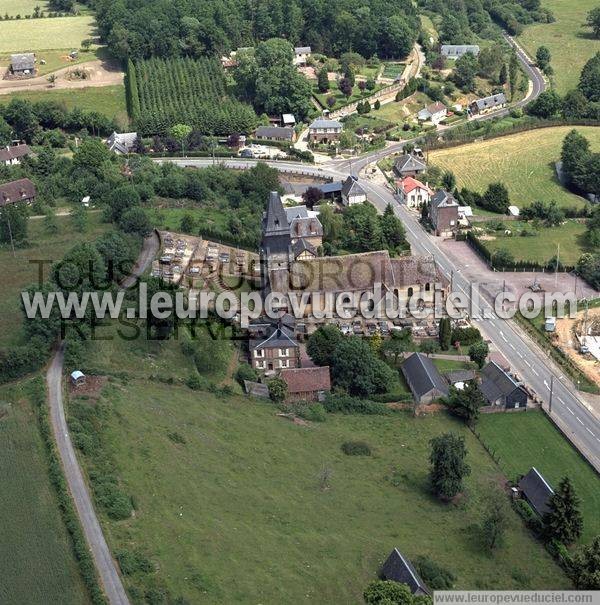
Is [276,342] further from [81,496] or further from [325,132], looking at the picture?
[325,132]

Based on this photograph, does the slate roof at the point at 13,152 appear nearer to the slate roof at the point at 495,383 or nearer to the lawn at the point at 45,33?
the lawn at the point at 45,33

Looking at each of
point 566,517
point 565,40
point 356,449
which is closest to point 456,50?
point 565,40

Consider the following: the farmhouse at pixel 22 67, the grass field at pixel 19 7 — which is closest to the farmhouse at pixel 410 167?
the farmhouse at pixel 22 67

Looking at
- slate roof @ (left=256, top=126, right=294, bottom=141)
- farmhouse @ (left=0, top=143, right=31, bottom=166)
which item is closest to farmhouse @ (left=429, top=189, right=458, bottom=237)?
slate roof @ (left=256, top=126, right=294, bottom=141)

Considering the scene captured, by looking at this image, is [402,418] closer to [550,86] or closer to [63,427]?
[63,427]

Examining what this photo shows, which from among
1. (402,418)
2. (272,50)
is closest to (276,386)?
(402,418)

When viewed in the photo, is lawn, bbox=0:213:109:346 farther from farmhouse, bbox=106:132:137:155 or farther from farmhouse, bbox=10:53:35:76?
farmhouse, bbox=10:53:35:76
